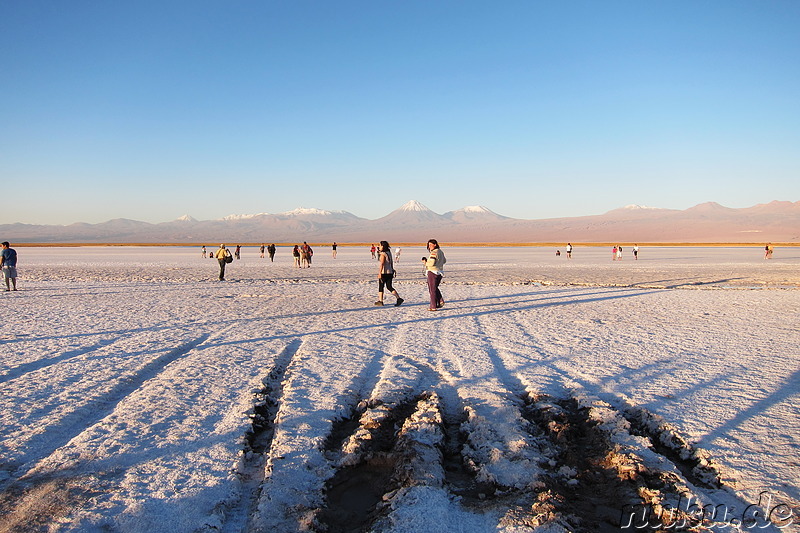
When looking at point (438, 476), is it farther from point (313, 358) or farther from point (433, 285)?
point (433, 285)

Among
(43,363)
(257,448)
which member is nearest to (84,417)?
(257,448)

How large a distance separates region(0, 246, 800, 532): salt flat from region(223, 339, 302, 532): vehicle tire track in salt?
0.02m

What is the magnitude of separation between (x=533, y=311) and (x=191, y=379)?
837 cm

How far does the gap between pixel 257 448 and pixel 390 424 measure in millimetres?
1226

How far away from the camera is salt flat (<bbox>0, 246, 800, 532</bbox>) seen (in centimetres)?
333

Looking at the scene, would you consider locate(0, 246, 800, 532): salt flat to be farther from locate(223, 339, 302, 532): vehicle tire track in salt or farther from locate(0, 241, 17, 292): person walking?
locate(0, 241, 17, 292): person walking

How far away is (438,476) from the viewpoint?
147 inches

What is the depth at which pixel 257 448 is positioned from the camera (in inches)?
167

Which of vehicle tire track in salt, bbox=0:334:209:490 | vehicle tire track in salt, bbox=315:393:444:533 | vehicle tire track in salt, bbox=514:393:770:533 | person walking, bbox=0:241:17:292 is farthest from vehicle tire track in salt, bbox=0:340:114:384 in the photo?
person walking, bbox=0:241:17:292

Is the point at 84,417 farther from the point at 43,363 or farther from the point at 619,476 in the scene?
the point at 619,476
